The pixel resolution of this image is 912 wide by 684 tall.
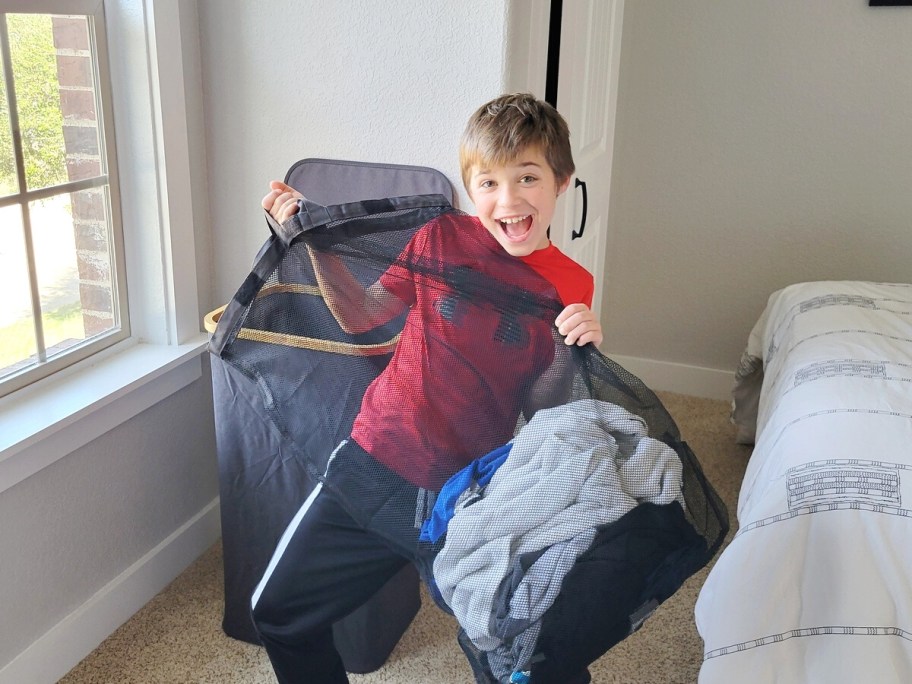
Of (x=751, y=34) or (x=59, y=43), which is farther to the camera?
(x=751, y=34)

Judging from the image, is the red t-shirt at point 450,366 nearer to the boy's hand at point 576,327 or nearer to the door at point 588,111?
the boy's hand at point 576,327

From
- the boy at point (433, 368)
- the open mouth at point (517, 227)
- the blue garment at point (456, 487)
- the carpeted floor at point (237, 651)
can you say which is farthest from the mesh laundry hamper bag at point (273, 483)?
the blue garment at point (456, 487)

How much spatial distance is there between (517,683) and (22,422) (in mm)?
1044

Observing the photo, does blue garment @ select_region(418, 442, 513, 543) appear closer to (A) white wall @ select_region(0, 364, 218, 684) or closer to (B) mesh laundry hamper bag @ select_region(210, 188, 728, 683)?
(B) mesh laundry hamper bag @ select_region(210, 188, 728, 683)

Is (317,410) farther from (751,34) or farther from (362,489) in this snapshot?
(751,34)

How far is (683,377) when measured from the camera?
334cm

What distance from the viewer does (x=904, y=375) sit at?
193 cm

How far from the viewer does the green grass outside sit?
172cm

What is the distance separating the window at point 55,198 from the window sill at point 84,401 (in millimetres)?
42

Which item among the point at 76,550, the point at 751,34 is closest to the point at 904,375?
the point at 751,34

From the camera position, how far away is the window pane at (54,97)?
1.65 metres

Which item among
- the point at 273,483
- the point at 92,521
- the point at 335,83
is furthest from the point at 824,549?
the point at 92,521

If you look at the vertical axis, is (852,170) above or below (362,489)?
above

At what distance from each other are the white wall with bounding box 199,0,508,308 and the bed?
2.75 feet
